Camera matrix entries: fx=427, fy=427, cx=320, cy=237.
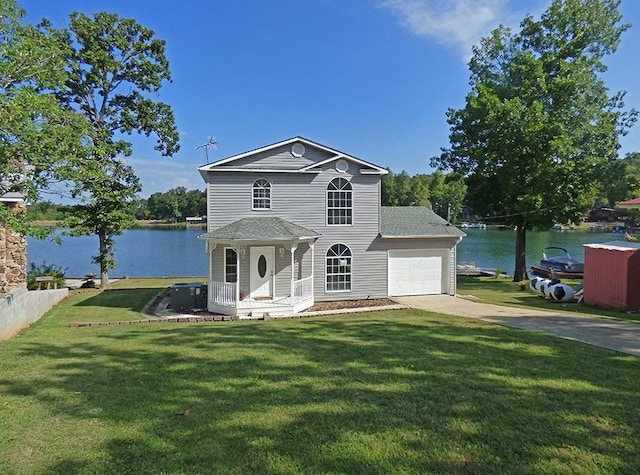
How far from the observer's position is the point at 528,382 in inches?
220

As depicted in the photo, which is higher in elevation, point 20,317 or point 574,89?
point 574,89

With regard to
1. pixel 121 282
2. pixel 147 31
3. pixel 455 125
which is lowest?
pixel 121 282

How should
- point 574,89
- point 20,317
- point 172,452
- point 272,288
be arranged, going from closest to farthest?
point 172,452 → point 20,317 → point 272,288 → point 574,89

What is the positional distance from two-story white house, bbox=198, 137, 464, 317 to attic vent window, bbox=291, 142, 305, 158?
4cm

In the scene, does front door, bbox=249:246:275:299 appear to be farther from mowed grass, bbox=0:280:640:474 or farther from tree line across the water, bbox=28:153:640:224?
tree line across the water, bbox=28:153:640:224

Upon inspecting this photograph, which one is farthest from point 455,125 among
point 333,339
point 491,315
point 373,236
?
point 333,339

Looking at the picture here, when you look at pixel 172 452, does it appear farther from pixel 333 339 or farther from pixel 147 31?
pixel 147 31

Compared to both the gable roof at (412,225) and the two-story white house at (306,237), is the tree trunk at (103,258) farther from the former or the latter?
the gable roof at (412,225)

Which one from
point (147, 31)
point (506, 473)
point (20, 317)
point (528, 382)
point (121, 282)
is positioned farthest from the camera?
point (121, 282)

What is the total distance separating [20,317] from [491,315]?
13.0 meters

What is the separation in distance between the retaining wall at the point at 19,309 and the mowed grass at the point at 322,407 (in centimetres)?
199

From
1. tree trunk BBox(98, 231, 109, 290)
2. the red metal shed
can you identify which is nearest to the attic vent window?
tree trunk BBox(98, 231, 109, 290)

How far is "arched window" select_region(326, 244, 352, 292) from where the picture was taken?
54.7 feet

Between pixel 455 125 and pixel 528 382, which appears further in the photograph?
pixel 455 125
